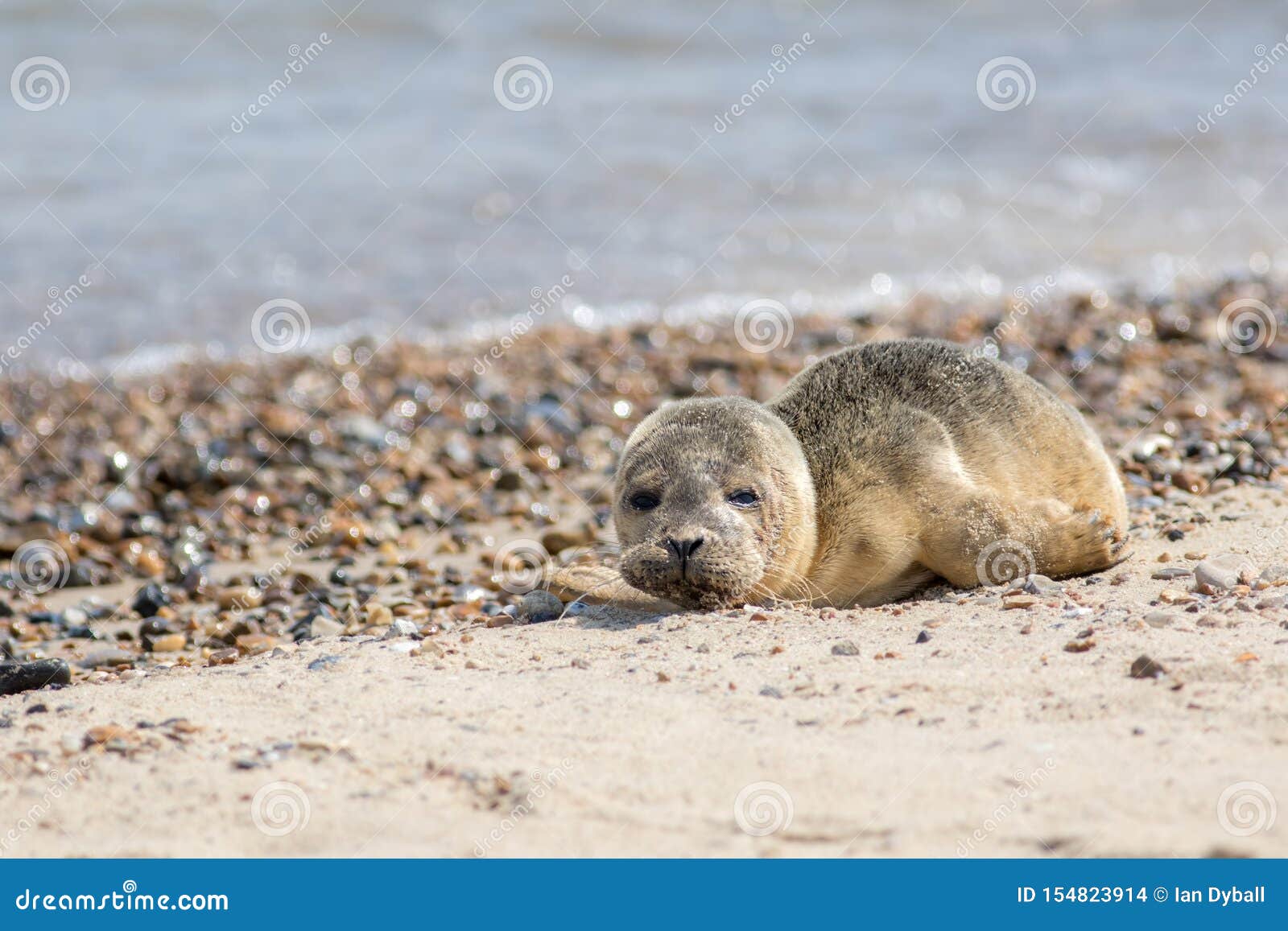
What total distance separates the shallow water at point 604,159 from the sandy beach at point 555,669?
350cm

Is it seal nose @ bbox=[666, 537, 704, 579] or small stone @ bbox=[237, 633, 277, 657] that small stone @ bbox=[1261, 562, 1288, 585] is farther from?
small stone @ bbox=[237, 633, 277, 657]

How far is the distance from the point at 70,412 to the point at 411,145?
6342 mm

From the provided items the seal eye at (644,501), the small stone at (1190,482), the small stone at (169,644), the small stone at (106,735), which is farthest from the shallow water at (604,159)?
the small stone at (106,735)

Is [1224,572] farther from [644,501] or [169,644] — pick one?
[169,644]

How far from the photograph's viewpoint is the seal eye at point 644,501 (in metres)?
5.19

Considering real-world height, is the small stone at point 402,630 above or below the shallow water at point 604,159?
below

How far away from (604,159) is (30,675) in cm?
1040

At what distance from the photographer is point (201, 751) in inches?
145

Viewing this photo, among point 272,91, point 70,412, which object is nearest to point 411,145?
point 272,91

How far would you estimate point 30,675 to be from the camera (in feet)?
16.0

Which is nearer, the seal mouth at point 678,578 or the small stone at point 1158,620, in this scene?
A: the small stone at point 1158,620

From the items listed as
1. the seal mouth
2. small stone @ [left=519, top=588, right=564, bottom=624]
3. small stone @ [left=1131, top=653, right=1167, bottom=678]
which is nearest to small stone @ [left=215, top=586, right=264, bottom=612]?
small stone @ [left=519, top=588, right=564, bottom=624]

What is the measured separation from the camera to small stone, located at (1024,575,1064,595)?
4937mm

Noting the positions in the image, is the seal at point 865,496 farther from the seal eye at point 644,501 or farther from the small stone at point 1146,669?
the small stone at point 1146,669
